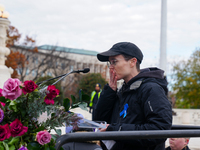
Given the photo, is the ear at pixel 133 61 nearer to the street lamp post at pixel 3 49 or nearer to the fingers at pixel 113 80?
the fingers at pixel 113 80

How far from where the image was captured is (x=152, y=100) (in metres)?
2.13

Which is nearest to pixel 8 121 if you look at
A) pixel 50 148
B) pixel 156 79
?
pixel 50 148

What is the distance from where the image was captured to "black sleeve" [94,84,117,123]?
2.67 m

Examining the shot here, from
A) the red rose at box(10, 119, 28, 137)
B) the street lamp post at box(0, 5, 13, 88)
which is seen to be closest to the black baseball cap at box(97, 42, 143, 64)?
the red rose at box(10, 119, 28, 137)

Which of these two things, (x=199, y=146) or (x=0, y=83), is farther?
(x=0, y=83)

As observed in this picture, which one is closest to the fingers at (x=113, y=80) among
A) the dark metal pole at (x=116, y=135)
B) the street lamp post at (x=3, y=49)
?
the dark metal pole at (x=116, y=135)

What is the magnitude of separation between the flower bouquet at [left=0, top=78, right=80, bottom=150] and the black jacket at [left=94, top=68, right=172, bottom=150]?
68 centimetres

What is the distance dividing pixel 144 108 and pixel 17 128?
1.10 m

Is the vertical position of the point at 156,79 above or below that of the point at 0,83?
above

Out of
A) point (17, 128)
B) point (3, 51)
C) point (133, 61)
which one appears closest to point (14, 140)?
point (17, 128)

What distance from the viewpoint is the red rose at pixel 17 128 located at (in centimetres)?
147

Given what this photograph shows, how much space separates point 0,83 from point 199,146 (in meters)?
6.17

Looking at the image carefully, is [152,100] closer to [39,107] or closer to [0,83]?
[39,107]

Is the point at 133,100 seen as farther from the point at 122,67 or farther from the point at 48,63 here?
the point at 48,63
